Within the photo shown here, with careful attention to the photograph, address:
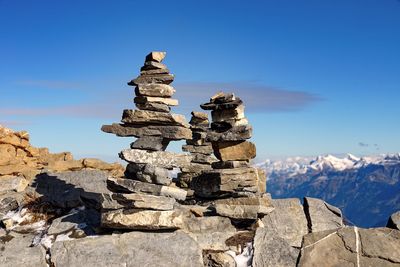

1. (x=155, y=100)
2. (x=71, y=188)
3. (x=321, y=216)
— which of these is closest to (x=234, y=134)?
(x=155, y=100)

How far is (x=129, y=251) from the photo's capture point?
13.5 metres

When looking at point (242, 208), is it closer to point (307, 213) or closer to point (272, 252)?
point (272, 252)

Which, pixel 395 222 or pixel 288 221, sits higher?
pixel 395 222

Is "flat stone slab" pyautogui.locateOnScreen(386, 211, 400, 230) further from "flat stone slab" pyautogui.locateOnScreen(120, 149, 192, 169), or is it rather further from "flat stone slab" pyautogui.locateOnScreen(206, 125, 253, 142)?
"flat stone slab" pyautogui.locateOnScreen(120, 149, 192, 169)

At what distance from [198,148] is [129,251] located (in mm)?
18748

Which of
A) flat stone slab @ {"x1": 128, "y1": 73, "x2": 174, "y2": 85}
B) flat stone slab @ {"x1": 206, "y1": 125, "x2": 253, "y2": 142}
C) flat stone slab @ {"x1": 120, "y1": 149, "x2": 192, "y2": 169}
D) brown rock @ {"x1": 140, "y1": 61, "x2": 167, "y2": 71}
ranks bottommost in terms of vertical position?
flat stone slab @ {"x1": 120, "y1": 149, "x2": 192, "y2": 169}

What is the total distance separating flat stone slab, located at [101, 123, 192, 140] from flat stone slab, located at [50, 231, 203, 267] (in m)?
3.90

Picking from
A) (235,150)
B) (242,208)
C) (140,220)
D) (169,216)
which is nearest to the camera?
(140,220)

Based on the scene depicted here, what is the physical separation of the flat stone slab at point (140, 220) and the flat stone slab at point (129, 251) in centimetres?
29

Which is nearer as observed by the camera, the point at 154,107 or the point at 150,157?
the point at 150,157

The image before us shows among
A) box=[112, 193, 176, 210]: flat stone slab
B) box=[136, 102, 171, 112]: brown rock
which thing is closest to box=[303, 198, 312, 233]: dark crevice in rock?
box=[112, 193, 176, 210]: flat stone slab

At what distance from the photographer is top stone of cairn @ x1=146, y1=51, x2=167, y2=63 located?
16938 millimetres

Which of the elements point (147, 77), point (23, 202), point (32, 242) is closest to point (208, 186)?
point (147, 77)

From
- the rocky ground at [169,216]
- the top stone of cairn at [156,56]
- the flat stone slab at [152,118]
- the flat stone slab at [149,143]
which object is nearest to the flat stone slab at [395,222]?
the rocky ground at [169,216]
